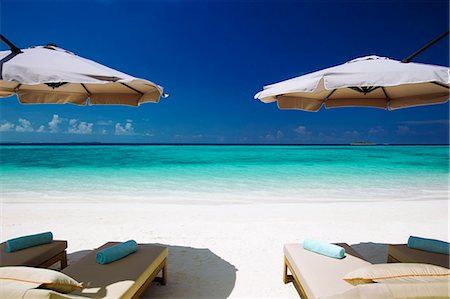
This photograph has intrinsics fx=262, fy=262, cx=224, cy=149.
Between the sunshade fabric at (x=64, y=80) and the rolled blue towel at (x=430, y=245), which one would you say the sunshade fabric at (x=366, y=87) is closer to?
the sunshade fabric at (x=64, y=80)

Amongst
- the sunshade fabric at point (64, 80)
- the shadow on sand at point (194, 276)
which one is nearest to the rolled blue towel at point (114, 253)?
the shadow on sand at point (194, 276)

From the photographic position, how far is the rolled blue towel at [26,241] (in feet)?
8.83

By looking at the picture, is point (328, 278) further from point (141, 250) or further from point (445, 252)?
point (141, 250)

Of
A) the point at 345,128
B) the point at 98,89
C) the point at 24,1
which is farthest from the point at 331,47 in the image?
the point at 345,128

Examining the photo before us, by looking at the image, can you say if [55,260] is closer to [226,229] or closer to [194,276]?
[194,276]

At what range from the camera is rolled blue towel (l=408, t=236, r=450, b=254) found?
2750 mm

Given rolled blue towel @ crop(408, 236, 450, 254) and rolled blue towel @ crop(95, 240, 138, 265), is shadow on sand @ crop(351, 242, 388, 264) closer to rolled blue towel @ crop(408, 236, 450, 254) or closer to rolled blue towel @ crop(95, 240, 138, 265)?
rolled blue towel @ crop(408, 236, 450, 254)

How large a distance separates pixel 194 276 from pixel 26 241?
1872 mm

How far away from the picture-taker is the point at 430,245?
282cm

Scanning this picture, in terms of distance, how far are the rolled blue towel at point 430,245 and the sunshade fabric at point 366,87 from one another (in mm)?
1726

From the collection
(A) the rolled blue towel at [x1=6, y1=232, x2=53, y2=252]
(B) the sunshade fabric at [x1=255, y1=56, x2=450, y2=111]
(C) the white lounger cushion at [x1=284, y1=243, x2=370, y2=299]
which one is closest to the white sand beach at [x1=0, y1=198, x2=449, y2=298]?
(C) the white lounger cushion at [x1=284, y1=243, x2=370, y2=299]

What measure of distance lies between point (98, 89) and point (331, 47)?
77.1 ft

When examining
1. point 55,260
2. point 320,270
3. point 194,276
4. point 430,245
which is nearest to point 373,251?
point 430,245

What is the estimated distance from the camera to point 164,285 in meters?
2.88
